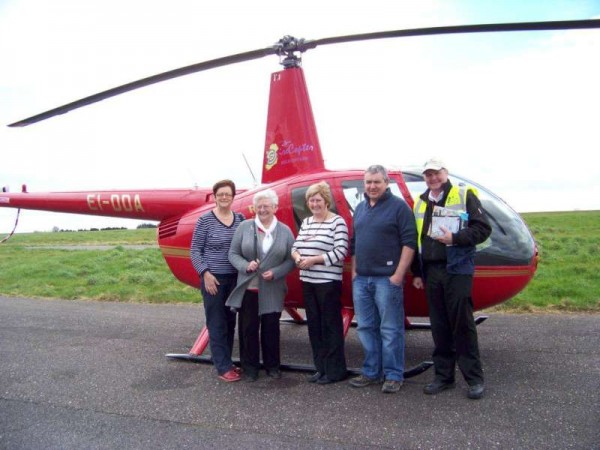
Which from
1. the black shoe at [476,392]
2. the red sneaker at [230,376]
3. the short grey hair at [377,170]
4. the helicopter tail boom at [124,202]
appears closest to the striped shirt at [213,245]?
the red sneaker at [230,376]

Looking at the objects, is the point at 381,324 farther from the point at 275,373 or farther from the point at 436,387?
the point at 275,373

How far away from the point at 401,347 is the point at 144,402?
91.0 inches

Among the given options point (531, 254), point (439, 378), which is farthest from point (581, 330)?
point (439, 378)

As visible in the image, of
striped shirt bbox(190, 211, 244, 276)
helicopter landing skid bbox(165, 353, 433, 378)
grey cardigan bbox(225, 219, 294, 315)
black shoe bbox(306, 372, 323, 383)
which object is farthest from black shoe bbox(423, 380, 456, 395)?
striped shirt bbox(190, 211, 244, 276)

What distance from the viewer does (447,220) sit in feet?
14.1

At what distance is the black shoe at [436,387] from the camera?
4.45m

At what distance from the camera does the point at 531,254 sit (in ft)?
16.5

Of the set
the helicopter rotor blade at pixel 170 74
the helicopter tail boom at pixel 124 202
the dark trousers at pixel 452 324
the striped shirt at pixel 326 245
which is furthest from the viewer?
the helicopter tail boom at pixel 124 202

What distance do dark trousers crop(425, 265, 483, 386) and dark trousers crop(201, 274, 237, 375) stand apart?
1.96m

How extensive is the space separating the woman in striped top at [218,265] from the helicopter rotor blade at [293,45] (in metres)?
1.64

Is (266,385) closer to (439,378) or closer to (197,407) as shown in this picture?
(197,407)

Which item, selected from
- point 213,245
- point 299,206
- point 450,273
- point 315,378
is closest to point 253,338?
point 315,378

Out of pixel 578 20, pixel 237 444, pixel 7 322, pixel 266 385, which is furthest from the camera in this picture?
pixel 7 322

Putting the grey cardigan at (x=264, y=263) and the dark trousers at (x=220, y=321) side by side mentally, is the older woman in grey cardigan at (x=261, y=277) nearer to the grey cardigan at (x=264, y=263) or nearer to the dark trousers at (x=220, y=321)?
the grey cardigan at (x=264, y=263)
